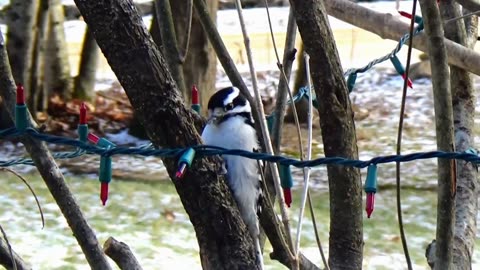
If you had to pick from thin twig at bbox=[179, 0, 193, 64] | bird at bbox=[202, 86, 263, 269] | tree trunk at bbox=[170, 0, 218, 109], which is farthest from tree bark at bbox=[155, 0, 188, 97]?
tree trunk at bbox=[170, 0, 218, 109]

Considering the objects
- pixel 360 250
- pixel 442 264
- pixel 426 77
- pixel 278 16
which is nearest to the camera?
pixel 442 264

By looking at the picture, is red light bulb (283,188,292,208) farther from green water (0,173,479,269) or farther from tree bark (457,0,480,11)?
green water (0,173,479,269)

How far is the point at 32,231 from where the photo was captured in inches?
222

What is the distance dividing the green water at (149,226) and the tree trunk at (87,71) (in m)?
1.90

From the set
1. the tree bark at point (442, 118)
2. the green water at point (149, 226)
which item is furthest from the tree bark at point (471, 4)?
the green water at point (149, 226)

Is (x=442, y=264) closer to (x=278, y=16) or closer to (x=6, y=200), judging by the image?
(x=6, y=200)

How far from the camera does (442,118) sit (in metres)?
1.89

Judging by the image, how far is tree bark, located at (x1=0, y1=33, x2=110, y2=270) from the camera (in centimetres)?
248

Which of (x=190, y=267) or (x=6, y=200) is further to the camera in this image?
(x=6, y=200)

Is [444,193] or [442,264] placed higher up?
[444,193]

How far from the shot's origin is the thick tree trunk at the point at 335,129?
7.36 ft

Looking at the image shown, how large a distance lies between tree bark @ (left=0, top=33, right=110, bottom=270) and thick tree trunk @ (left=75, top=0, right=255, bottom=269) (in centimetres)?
63

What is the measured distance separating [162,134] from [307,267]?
2.71 feet

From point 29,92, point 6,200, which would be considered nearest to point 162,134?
point 6,200
